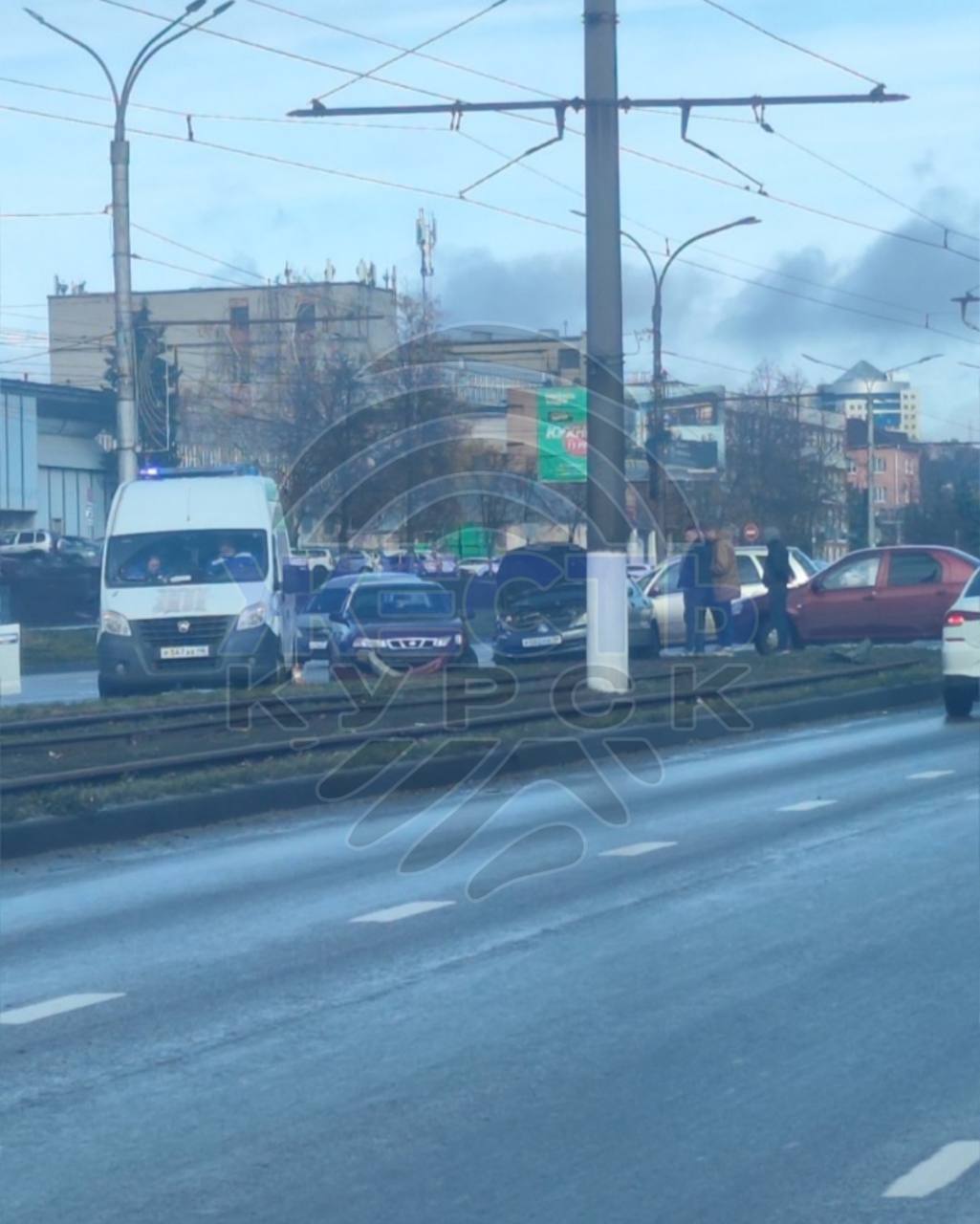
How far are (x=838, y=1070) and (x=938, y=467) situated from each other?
95628mm

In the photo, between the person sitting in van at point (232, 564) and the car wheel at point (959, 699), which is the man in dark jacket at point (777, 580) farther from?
the person sitting in van at point (232, 564)

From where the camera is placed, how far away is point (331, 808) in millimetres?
13219

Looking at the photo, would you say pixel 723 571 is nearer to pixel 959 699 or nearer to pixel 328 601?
pixel 328 601

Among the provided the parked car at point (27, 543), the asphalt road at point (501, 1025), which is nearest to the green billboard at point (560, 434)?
the parked car at point (27, 543)

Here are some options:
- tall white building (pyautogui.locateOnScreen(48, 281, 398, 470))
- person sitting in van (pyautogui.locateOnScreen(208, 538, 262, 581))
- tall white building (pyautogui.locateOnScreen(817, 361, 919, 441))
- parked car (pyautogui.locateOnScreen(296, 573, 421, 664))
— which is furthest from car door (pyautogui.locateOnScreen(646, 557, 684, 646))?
tall white building (pyautogui.locateOnScreen(817, 361, 919, 441))

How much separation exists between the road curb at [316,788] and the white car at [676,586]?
11.3m

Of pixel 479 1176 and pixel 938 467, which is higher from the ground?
pixel 938 467

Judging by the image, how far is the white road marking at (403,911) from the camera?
9.21 meters

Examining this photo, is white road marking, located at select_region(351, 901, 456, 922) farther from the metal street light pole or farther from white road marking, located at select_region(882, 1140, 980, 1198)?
the metal street light pole

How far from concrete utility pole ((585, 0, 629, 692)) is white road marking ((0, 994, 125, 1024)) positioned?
1277 cm

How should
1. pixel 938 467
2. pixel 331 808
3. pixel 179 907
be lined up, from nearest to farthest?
1. pixel 179 907
2. pixel 331 808
3. pixel 938 467

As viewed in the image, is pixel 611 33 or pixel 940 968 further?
pixel 611 33

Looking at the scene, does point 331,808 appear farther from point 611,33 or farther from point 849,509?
point 849,509

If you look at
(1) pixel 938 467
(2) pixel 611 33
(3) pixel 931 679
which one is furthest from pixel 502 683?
(1) pixel 938 467
